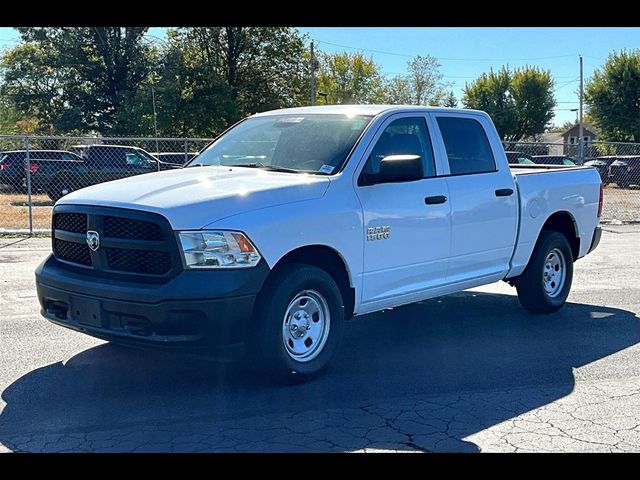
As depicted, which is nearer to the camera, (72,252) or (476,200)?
(72,252)

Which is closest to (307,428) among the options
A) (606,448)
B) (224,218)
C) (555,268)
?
(224,218)

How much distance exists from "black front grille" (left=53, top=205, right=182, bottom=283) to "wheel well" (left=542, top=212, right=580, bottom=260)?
15.4ft

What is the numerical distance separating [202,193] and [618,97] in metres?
48.6

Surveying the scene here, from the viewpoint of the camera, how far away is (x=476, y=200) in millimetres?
6754

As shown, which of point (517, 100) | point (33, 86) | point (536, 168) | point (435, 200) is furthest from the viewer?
point (517, 100)

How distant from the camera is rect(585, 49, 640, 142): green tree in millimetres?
47625

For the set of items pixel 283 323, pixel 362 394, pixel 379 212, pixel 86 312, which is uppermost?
pixel 379 212

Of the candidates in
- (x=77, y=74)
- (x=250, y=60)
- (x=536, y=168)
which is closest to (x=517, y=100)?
(x=250, y=60)

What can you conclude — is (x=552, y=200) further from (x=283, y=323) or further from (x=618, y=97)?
(x=618, y=97)

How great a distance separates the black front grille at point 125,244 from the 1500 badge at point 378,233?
5.31 ft

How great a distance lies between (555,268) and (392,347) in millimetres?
2614

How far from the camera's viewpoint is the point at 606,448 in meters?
4.37

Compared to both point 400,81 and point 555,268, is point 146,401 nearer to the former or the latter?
point 555,268

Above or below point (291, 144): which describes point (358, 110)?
above
